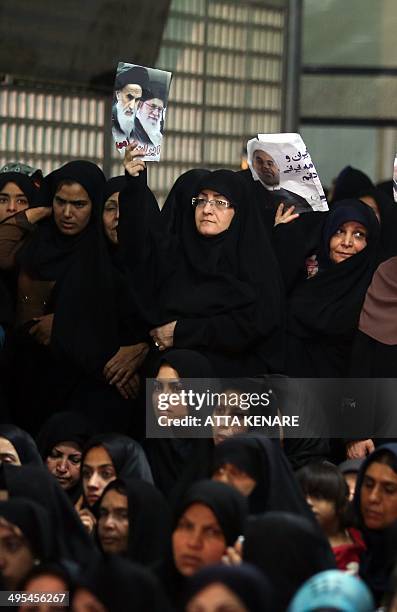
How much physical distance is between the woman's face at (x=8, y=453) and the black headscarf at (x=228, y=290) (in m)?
0.91

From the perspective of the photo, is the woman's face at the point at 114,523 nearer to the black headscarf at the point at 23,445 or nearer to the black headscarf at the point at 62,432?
the black headscarf at the point at 23,445

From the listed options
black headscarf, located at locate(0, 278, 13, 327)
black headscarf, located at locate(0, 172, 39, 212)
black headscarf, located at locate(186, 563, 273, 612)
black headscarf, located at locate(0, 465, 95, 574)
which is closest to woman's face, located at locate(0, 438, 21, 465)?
black headscarf, located at locate(0, 465, 95, 574)

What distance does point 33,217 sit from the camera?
763 centimetres

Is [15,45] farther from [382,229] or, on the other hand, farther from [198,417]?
[198,417]

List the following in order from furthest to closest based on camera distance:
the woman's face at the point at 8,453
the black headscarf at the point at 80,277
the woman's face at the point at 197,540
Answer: the black headscarf at the point at 80,277
the woman's face at the point at 8,453
the woman's face at the point at 197,540

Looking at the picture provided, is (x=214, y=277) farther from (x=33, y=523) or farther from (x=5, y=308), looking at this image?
(x=33, y=523)

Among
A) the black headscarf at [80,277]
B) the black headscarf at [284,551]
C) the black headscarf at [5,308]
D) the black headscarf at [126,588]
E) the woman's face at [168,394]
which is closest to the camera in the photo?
the black headscarf at [126,588]

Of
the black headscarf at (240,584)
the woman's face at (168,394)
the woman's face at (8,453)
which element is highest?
the woman's face at (168,394)

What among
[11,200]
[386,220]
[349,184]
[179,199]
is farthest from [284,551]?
[349,184]

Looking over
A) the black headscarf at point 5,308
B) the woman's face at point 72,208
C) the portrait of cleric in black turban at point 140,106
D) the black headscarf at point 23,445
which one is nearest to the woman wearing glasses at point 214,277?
the portrait of cleric in black turban at point 140,106

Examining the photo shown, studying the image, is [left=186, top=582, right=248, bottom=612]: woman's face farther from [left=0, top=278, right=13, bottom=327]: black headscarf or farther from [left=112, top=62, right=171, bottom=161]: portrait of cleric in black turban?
[left=0, top=278, right=13, bottom=327]: black headscarf

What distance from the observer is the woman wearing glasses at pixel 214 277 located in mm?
6836

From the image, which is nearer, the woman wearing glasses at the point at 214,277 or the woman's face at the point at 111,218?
the woman wearing glasses at the point at 214,277

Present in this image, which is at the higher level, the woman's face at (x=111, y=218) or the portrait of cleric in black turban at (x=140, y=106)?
the portrait of cleric in black turban at (x=140, y=106)
